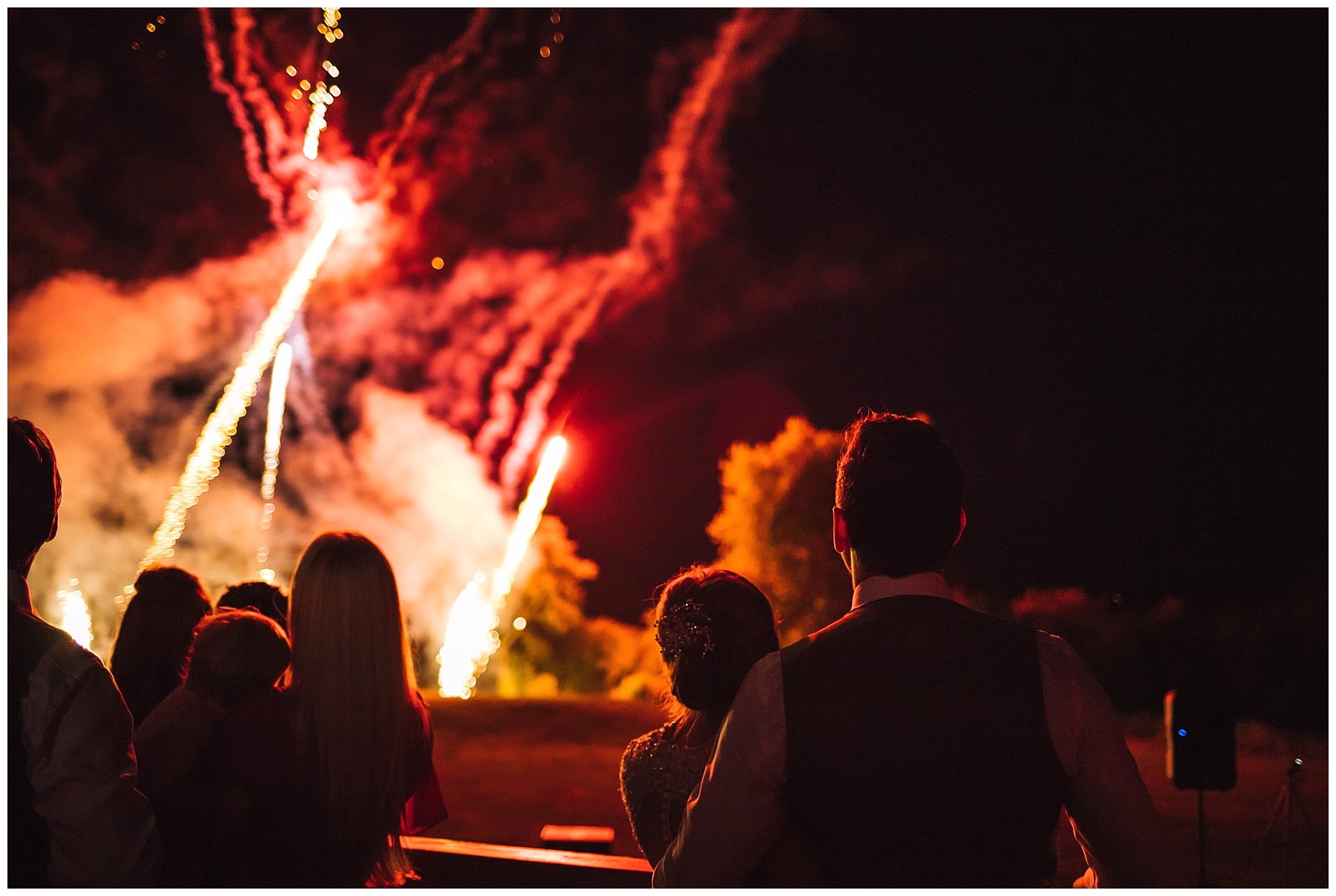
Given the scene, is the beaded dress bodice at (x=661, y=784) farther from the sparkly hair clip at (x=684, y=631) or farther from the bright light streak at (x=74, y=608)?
the bright light streak at (x=74, y=608)

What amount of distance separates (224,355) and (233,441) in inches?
130

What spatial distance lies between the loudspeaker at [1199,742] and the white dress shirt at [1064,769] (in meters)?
5.99

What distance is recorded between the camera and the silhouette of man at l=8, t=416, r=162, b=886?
2.02m

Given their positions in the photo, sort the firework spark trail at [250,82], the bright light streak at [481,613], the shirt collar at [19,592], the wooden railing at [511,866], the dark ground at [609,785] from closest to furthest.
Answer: the shirt collar at [19,592]
the wooden railing at [511,866]
the dark ground at [609,785]
the firework spark trail at [250,82]
the bright light streak at [481,613]

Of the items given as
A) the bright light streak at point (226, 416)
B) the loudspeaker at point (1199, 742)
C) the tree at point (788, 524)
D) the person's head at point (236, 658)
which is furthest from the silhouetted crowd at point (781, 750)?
the bright light streak at point (226, 416)

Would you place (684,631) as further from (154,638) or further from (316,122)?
(316,122)

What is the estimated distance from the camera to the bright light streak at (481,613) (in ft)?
92.4

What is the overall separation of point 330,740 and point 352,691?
14 cm

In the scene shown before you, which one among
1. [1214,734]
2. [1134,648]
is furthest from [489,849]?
[1134,648]

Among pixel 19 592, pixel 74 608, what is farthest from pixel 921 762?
pixel 74 608

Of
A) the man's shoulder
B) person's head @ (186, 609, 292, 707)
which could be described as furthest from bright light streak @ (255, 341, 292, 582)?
the man's shoulder

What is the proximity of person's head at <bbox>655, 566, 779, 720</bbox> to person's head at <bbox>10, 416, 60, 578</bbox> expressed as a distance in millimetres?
1559

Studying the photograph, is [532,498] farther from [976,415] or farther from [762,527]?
[976,415]

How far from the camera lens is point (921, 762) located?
1.77m
